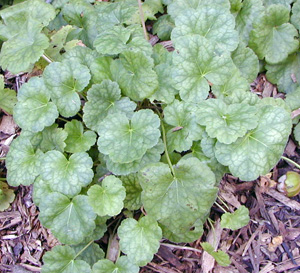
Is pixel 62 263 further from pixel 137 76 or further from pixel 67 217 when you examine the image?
pixel 137 76

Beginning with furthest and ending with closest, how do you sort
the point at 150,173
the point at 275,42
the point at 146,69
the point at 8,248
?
1. the point at 275,42
2. the point at 8,248
3. the point at 146,69
4. the point at 150,173

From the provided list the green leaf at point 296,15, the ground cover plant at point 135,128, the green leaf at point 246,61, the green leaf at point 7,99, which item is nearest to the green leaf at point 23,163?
the ground cover plant at point 135,128

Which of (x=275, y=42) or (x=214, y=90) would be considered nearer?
(x=214, y=90)

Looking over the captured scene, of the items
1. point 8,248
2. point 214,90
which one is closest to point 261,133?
point 214,90

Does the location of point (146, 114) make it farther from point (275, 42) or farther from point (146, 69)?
point (275, 42)

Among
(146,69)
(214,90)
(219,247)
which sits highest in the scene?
(146,69)

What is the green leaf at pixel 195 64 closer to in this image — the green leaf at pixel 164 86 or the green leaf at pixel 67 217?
the green leaf at pixel 164 86

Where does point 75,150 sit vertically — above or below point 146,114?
below
